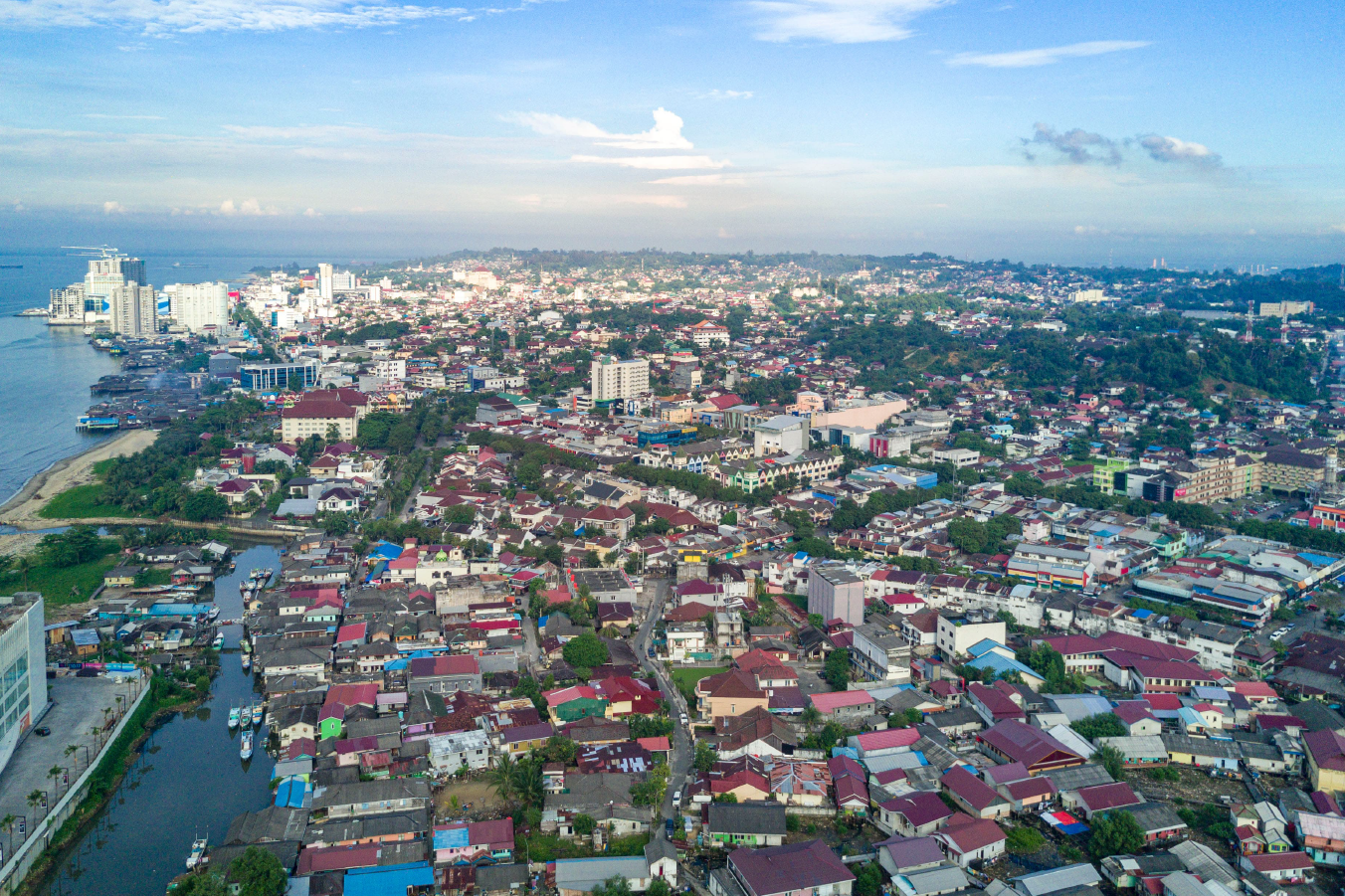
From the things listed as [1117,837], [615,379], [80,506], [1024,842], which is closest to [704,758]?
[1024,842]

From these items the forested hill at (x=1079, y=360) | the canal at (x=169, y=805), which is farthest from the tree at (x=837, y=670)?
the forested hill at (x=1079, y=360)

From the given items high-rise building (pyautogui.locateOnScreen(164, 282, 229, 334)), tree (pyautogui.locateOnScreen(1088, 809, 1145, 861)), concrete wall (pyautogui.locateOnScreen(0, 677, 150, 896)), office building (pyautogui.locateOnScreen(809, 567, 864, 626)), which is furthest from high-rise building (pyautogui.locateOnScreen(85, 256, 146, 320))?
tree (pyautogui.locateOnScreen(1088, 809, 1145, 861))

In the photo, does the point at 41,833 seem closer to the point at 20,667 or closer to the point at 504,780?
the point at 20,667

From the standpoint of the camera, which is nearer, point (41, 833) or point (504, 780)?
point (41, 833)

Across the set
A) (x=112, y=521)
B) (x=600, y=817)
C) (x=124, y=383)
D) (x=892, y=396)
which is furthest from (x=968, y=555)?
(x=124, y=383)

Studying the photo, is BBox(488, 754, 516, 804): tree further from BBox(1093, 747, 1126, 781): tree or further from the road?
BBox(1093, 747, 1126, 781): tree

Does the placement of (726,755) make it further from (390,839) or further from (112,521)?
(112,521)
